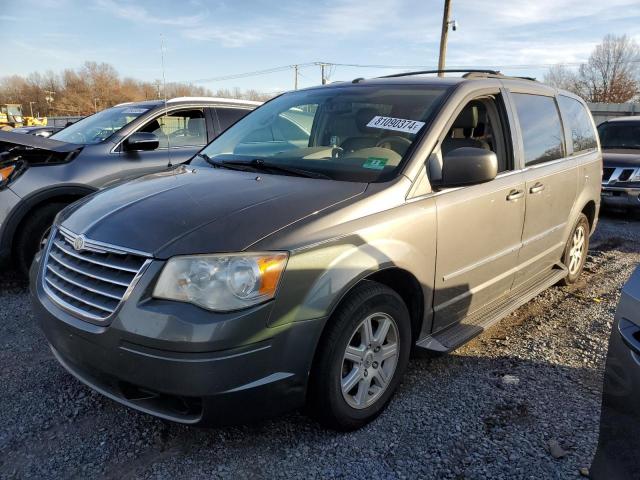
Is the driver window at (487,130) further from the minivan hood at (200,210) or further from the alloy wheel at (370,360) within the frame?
the alloy wheel at (370,360)

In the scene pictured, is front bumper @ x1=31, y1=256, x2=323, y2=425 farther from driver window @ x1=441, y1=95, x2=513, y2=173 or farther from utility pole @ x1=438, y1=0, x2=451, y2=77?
utility pole @ x1=438, y1=0, x2=451, y2=77

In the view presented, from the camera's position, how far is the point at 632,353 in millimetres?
1605

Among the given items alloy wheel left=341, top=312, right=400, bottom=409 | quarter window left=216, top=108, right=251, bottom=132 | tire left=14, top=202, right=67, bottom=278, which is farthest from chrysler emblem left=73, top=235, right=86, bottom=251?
quarter window left=216, top=108, right=251, bottom=132

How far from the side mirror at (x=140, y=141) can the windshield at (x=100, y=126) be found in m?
0.32

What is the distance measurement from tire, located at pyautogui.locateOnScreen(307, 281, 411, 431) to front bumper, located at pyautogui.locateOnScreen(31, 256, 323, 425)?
0.35 ft

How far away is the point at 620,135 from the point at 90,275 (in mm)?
10567

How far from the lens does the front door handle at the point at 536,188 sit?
11.7ft

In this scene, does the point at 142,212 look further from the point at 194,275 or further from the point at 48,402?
the point at 48,402

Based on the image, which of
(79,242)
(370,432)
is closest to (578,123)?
(370,432)

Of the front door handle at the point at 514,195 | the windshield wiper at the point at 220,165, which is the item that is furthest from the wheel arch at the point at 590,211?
the windshield wiper at the point at 220,165

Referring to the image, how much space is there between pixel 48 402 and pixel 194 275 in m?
1.45

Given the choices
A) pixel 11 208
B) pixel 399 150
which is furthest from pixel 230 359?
pixel 11 208

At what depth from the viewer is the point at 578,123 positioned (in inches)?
183

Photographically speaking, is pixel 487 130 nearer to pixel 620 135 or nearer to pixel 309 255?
pixel 309 255
